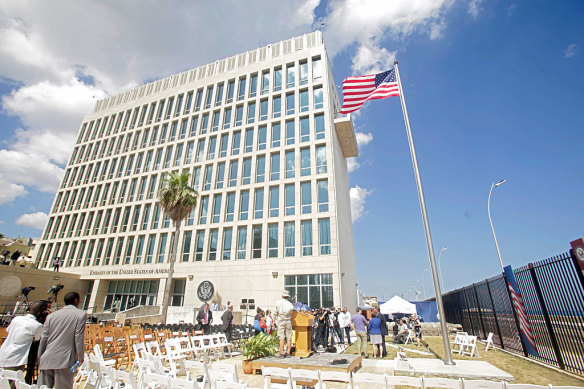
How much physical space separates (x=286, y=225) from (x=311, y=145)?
7.80 metres

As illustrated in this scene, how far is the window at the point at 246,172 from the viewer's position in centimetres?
2867

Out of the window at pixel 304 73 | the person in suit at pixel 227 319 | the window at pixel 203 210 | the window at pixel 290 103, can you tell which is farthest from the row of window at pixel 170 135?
the person in suit at pixel 227 319

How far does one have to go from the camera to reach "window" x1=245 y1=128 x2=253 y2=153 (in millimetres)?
29938

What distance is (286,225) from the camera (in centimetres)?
2548

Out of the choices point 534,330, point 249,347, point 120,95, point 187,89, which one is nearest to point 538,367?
point 534,330

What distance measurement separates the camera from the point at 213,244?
27.7 metres

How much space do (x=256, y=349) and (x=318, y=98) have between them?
2479 centimetres

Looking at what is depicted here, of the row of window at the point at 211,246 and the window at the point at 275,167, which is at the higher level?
the window at the point at 275,167

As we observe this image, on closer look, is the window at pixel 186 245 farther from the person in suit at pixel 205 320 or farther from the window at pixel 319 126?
the window at pixel 319 126

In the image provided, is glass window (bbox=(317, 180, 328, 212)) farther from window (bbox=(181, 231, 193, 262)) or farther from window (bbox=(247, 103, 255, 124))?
window (bbox=(181, 231, 193, 262))

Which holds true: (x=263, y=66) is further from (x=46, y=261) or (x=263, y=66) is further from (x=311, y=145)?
(x=46, y=261)

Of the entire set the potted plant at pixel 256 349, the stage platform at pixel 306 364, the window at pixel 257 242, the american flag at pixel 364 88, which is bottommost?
the stage platform at pixel 306 364

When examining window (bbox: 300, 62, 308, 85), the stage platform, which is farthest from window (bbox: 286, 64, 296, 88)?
the stage platform

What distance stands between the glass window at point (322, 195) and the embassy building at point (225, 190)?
10 centimetres
